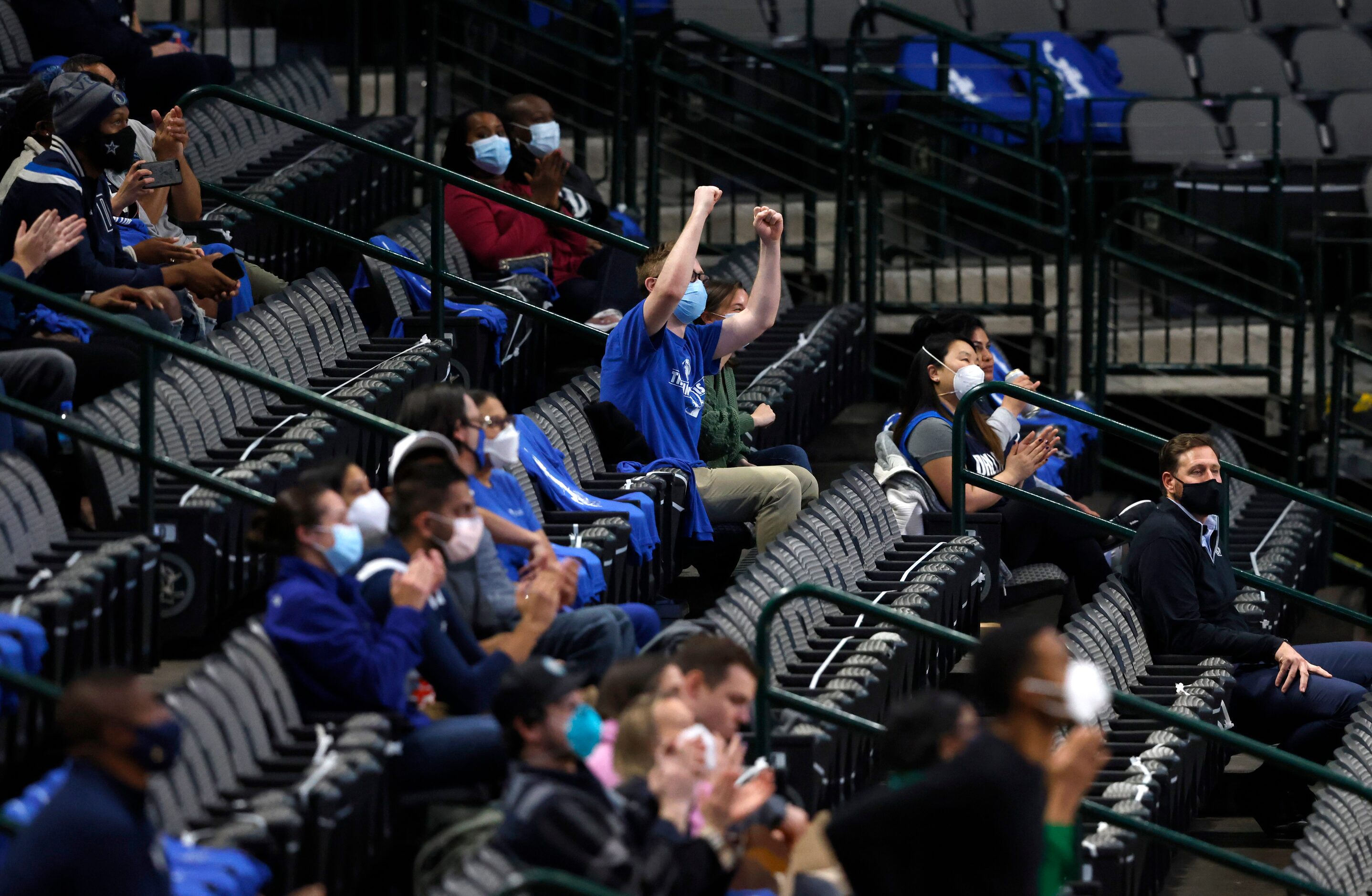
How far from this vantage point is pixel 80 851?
13.4 feet

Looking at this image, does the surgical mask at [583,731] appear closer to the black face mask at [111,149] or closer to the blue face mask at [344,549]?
the blue face mask at [344,549]

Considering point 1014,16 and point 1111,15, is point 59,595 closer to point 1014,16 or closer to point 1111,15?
point 1014,16

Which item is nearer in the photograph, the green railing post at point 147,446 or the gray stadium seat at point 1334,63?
the green railing post at point 147,446

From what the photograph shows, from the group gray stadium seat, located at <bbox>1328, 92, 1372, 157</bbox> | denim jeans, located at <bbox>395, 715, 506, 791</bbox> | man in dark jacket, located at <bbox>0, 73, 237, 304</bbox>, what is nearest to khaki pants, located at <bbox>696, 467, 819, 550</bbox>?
man in dark jacket, located at <bbox>0, 73, 237, 304</bbox>

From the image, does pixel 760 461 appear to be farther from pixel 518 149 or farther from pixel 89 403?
pixel 89 403

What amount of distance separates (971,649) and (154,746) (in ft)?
7.70

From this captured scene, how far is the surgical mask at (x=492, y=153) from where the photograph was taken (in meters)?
9.20

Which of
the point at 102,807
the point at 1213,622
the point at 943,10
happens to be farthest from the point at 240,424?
the point at 943,10

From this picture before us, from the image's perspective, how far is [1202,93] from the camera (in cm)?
1339

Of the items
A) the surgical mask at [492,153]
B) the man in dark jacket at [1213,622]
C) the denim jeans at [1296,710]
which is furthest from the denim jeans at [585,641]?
the surgical mask at [492,153]

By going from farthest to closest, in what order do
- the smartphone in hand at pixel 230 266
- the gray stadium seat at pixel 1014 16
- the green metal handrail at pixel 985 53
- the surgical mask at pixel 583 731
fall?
the gray stadium seat at pixel 1014 16 < the green metal handrail at pixel 985 53 < the smartphone in hand at pixel 230 266 < the surgical mask at pixel 583 731

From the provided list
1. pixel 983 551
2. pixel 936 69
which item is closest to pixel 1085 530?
pixel 983 551

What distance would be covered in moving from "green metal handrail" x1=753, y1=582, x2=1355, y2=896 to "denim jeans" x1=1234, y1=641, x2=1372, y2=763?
3.66ft

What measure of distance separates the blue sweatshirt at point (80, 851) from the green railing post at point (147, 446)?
83.6 inches
